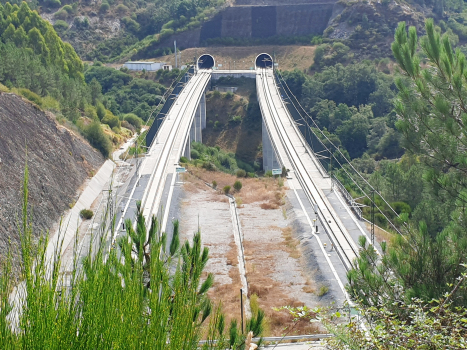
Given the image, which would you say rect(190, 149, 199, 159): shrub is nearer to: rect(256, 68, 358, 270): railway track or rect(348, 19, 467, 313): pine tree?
rect(256, 68, 358, 270): railway track

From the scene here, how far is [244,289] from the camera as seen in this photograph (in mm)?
26828

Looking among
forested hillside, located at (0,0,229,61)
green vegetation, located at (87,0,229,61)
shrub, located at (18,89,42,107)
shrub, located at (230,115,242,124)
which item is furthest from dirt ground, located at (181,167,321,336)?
forested hillside, located at (0,0,229,61)

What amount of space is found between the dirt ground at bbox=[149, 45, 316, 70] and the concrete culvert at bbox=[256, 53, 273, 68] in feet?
3.21

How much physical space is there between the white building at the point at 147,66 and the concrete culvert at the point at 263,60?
13247mm

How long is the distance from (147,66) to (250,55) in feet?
53.0

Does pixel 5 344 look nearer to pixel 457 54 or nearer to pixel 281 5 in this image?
pixel 457 54

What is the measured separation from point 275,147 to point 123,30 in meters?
64.2

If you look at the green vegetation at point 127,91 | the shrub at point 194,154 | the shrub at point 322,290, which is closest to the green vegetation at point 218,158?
the shrub at point 194,154

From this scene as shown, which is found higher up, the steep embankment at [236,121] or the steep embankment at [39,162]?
the steep embankment at [39,162]

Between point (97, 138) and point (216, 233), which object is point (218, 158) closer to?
point (97, 138)

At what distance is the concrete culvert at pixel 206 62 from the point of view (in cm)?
9262

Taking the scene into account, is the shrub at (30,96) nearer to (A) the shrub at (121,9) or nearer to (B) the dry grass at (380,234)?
(B) the dry grass at (380,234)

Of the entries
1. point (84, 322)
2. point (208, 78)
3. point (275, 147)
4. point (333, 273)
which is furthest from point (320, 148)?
point (84, 322)

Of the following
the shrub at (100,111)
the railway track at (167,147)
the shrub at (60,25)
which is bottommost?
the railway track at (167,147)
